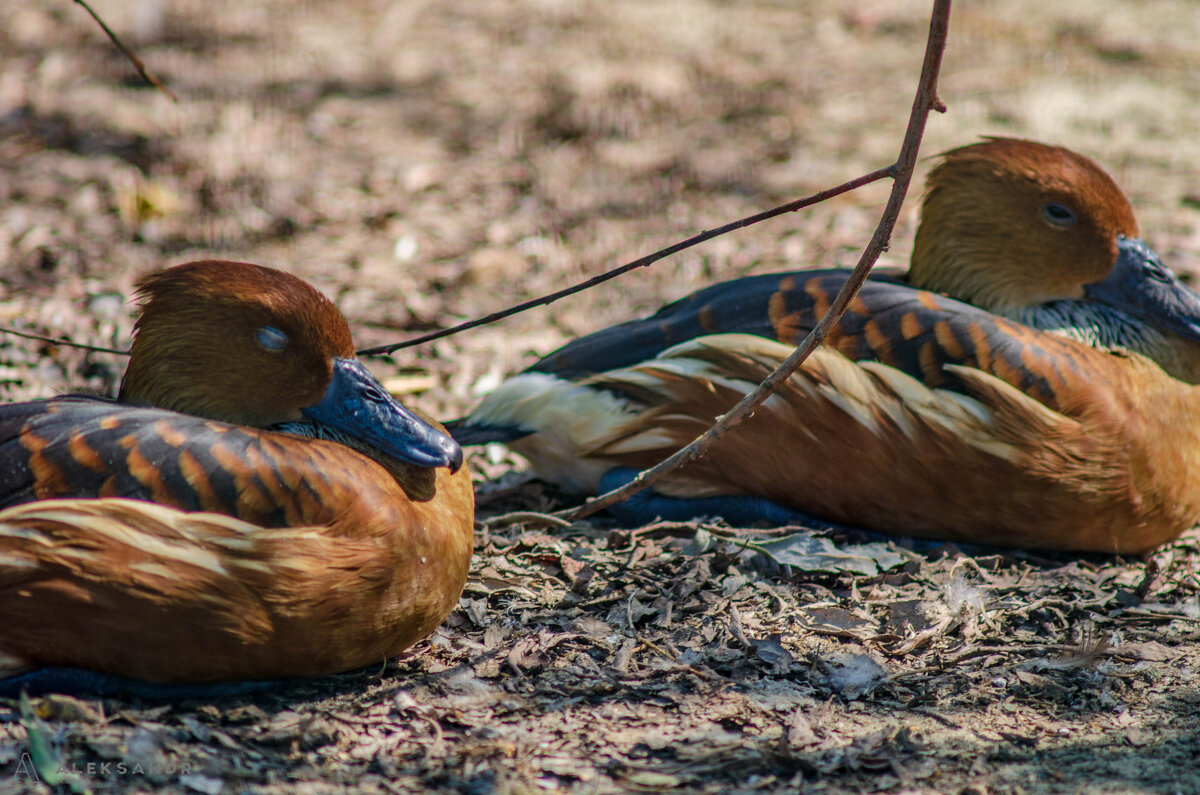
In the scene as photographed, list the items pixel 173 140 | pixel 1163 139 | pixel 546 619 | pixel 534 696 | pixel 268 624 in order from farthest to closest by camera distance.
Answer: pixel 1163 139 < pixel 173 140 < pixel 546 619 < pixel 534 696 < pixel 268 624

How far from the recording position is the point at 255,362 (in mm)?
3227

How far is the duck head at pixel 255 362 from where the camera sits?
3.18 meters

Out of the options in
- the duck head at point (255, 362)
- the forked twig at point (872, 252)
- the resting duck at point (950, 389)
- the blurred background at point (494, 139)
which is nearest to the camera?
the forked twig at point (872, 252)

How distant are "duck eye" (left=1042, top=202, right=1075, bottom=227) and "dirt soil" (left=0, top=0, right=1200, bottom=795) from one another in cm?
121

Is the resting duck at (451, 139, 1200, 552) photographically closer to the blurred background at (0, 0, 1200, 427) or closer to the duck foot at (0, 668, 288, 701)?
the blurred background at (0, 0, 1200, 427)

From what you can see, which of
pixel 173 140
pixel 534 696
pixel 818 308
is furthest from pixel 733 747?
pixel 173 140

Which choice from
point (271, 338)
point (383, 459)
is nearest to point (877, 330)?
point (383, 459)

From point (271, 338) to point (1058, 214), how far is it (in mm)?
2823

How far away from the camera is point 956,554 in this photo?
4.04 meters

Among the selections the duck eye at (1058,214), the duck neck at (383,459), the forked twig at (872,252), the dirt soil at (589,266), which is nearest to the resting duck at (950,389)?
the duck eye at (1058,214)

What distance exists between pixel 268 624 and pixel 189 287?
0.96 m

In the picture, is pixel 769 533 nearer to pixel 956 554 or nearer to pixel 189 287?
pixel 956 554

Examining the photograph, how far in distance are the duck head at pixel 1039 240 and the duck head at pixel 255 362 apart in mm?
2164

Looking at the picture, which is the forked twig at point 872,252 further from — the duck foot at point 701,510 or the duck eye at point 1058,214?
the duck eye at point 1058,214
